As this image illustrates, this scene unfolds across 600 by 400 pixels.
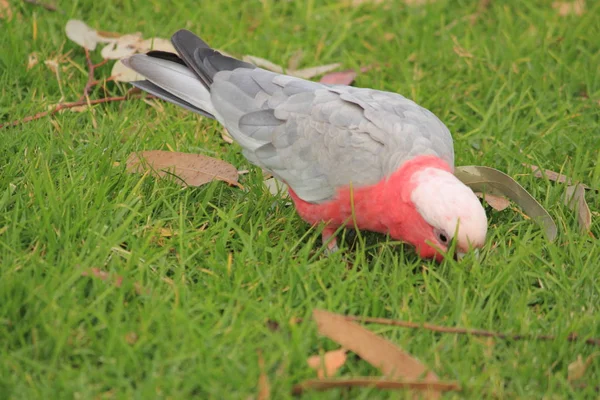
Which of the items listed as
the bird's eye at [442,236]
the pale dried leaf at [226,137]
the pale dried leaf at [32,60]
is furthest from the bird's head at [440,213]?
the pale dried leaf at [32,60]

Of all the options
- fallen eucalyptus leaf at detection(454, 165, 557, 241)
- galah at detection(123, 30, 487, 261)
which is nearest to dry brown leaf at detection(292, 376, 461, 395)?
galah at detection(123, 30, 487, 261)

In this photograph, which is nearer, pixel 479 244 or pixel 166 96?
pixel 479 244

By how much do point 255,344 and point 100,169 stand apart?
1.44 meters

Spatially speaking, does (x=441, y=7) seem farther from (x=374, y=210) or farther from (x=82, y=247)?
(x=82, y=247)

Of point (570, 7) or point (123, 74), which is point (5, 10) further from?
point (570, 7)

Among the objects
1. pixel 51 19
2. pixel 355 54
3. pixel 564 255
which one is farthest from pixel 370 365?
pixel 51 19

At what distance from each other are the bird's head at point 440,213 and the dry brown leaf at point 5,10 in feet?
10.0

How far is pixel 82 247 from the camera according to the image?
331 cm

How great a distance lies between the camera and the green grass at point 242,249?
9.32 feet

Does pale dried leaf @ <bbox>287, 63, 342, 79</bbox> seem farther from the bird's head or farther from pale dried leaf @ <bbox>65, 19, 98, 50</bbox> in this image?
the bird's head

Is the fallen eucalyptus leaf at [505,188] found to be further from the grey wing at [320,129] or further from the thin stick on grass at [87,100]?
the thin stick on grass at [87,100]

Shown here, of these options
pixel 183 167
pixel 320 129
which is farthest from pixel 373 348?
pixel 183 167

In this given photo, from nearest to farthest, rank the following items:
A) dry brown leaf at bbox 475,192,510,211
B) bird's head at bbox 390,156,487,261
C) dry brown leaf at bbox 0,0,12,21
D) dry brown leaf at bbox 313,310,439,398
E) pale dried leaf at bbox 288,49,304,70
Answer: dry brown leaf at bbox 313,310,439,398 < bird's head at bbox 390,156,487,261 < dry brown leaf at bbox 475,192,510,211 < dry brown leaf at bbox 0,0,12,21 < pale dried leaf at bbox 288,49,304,70

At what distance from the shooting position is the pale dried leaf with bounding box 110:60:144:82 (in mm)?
4645
